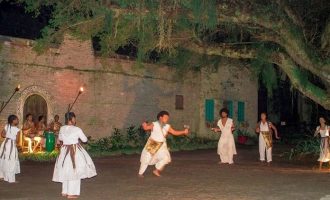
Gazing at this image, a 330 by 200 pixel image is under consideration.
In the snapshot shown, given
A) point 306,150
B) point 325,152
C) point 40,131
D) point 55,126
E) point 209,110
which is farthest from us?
point 209,110

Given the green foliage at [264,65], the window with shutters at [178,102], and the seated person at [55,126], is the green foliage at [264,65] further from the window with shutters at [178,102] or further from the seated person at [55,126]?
the window with shutters at [178,102]

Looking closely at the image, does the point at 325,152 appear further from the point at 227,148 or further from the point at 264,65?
the point at 264,65

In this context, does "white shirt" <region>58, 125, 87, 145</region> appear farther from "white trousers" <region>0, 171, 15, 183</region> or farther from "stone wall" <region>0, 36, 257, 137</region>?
"stone wall" <region>0, 36, 257, 137</region>

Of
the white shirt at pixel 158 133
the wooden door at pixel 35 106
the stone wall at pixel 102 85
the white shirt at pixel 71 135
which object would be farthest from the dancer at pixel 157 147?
the wooden door at pixel 35 106

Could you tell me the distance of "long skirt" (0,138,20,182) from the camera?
40.0 ft

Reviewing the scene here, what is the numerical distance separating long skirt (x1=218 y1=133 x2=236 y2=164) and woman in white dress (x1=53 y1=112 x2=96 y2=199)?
753 centimetres

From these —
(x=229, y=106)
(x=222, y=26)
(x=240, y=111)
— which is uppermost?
(x=222, y=26)

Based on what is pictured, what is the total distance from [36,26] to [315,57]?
15721mm

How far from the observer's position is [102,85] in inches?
919

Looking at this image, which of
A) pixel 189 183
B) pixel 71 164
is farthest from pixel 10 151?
pixel 189 183

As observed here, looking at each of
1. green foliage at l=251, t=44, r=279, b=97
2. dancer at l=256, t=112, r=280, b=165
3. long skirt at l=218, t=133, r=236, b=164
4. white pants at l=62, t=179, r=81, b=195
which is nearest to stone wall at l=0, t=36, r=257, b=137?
green foliage at l=251, t=44, r=279, b=97

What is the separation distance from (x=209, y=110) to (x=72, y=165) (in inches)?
748

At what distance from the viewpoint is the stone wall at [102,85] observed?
2023cm

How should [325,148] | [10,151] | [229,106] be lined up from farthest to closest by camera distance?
[229,106], [325,148], [10,151]
